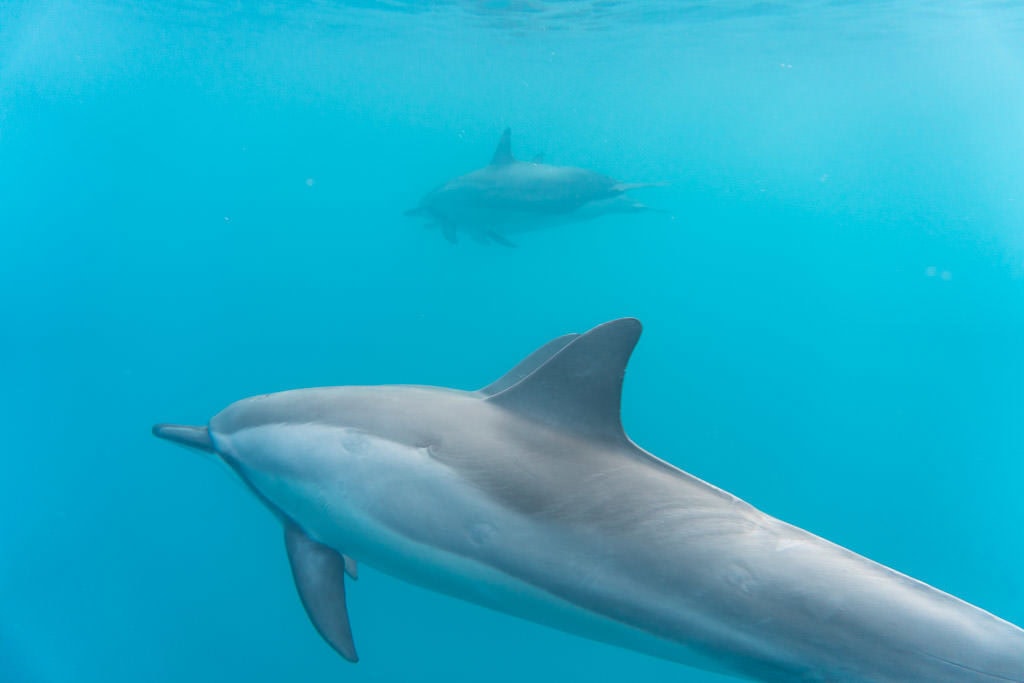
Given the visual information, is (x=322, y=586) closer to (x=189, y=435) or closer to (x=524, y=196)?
(x=189, y=435)

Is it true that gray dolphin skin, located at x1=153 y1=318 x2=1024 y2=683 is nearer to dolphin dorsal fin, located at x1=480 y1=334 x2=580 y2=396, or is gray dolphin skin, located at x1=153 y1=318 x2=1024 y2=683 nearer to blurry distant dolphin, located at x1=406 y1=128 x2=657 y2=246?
dolphin dorsal fin, located at x1=480 y1=334 x2=580 y2=396

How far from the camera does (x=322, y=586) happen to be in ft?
12.3

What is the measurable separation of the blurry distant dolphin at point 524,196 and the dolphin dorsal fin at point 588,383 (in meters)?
8.62

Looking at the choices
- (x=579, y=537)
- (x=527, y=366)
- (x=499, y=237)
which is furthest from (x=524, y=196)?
(x=579, y=537)

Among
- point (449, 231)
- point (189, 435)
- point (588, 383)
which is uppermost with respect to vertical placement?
point (588, 383)

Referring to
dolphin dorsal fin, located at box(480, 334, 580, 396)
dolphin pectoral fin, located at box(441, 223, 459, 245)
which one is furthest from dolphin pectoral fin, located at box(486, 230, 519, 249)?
dolphin dorsal fin, located at box(480, 334, 580, 396)

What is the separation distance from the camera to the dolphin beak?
4.24 m

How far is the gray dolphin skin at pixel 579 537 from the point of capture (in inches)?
97.0

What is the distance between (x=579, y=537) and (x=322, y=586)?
1.71m

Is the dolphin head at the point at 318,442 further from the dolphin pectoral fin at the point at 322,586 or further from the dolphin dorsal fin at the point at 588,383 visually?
the dolphin dorsal fin at the point at 588,383

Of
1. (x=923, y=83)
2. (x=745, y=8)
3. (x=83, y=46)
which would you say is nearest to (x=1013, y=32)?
(x=745, y=8)

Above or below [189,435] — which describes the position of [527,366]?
above

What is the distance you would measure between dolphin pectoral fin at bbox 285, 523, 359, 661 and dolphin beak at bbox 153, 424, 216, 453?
0.98 metres

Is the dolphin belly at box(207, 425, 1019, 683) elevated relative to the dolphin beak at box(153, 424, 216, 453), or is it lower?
elevated
